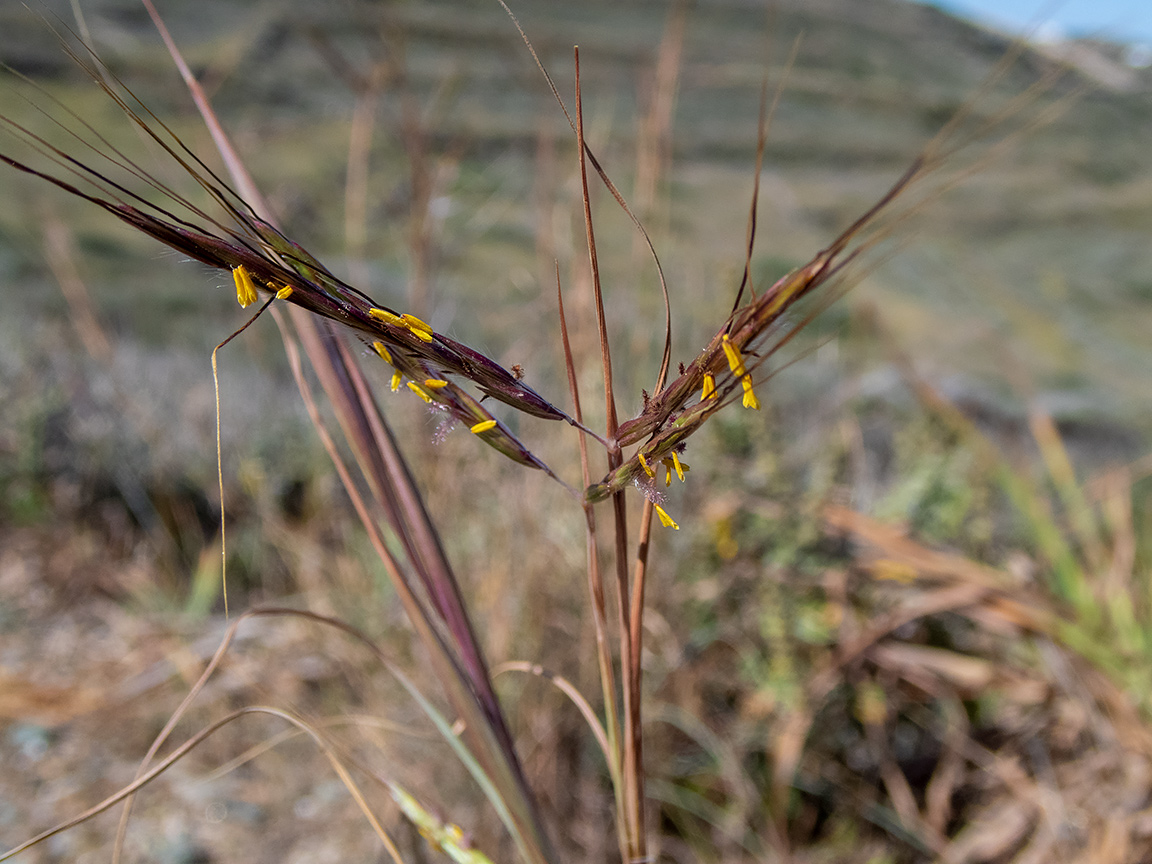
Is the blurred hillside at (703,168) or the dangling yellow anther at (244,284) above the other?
the blurred hillside at (703,168)

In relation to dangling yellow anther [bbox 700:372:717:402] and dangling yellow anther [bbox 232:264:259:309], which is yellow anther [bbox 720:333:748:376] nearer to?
dangling yellow anther [bbox 700:372:717:402]

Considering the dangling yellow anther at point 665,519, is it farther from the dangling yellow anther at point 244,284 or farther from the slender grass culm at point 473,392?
the dangling yellow anther at point 244,284

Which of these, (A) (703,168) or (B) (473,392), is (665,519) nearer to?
(B) (473,392)

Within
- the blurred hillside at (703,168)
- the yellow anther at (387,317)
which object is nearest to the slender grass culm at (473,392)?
the yellow anther at (387,317)

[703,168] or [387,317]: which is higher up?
[703,168]

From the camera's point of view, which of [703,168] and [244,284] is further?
[703,168]

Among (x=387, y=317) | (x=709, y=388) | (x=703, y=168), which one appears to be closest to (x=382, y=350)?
(x=387, y=317)
